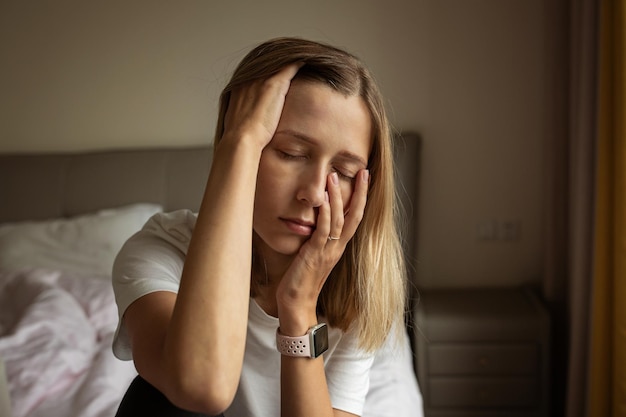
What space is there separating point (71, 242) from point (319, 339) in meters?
1.71

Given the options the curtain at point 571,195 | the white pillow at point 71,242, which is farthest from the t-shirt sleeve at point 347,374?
the white pillow at point 71,242

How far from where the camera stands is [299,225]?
1.13 m

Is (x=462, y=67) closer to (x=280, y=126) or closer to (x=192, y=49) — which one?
(x=192, y=49)

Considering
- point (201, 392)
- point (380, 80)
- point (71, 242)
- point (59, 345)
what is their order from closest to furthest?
1. point (201, 392)
2. point (59, 345)
3. point (71, 242)
4. point (380, 80)

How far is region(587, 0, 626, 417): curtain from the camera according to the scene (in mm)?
1935

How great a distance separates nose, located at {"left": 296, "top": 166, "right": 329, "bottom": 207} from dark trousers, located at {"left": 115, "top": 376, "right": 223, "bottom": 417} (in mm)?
405

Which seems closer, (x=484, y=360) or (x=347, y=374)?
(x=347, y=374)

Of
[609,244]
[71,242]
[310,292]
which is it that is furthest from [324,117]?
[71,242]

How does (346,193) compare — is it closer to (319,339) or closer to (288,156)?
(288,156)

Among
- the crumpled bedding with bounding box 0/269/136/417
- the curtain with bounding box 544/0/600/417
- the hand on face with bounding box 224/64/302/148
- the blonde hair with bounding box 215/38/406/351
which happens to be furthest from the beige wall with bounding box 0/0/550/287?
the hand on face with bounding box 224/64/302/148

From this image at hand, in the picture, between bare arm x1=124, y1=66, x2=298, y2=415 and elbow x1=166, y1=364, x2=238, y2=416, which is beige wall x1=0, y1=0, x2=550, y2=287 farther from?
elbow x1=166, y1=364, x2=238, y2=416

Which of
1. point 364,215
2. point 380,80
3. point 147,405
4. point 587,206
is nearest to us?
point 147,405

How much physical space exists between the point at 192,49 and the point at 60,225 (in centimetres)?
98

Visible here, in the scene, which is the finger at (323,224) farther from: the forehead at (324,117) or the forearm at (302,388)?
the forearm at (302,388)
